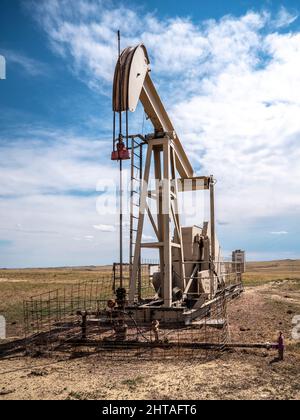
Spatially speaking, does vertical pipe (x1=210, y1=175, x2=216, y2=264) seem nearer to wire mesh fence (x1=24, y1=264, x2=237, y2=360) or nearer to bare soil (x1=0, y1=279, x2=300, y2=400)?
wire mesh fence (x1=24, y1=264, x2=237, y2=360)

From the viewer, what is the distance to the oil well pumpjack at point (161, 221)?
9.58 m

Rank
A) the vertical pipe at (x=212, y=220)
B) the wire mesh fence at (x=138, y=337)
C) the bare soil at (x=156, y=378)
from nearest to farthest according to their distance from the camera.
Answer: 1. the bare soil at (x=156, y=378)
2. the wire mesh fence at (x=138, y=337)
3. the vertical pipe at (x=212, y=220)

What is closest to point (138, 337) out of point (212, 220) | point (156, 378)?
point (156, 378)

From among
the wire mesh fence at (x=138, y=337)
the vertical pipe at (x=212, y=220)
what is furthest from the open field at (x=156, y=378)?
the vertical pipe at (x=212, y=220)

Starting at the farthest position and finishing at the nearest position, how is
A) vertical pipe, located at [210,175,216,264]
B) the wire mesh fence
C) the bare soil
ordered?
vertical pipe, located at [210,175,216,264] < the wire mesh fence < the bare soil

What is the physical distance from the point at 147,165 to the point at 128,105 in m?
2.04

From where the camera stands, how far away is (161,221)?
11297 mm

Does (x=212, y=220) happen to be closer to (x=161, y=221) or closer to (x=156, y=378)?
(x=161, y=221)

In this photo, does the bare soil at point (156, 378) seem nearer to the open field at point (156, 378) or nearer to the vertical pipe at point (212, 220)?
the open field at point (156, 378)

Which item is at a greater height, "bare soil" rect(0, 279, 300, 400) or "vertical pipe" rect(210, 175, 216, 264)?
"vertical pipe" rect(210, 175, 216, 264)

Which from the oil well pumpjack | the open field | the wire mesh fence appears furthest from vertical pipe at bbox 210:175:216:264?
the open field

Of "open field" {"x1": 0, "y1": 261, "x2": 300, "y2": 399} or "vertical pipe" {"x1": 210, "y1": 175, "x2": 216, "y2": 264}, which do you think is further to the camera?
"vertical pipe" {"x1": 210, "y1": 175, "x2": 216, "y2": 264}

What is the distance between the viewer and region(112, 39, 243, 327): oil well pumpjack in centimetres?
958
